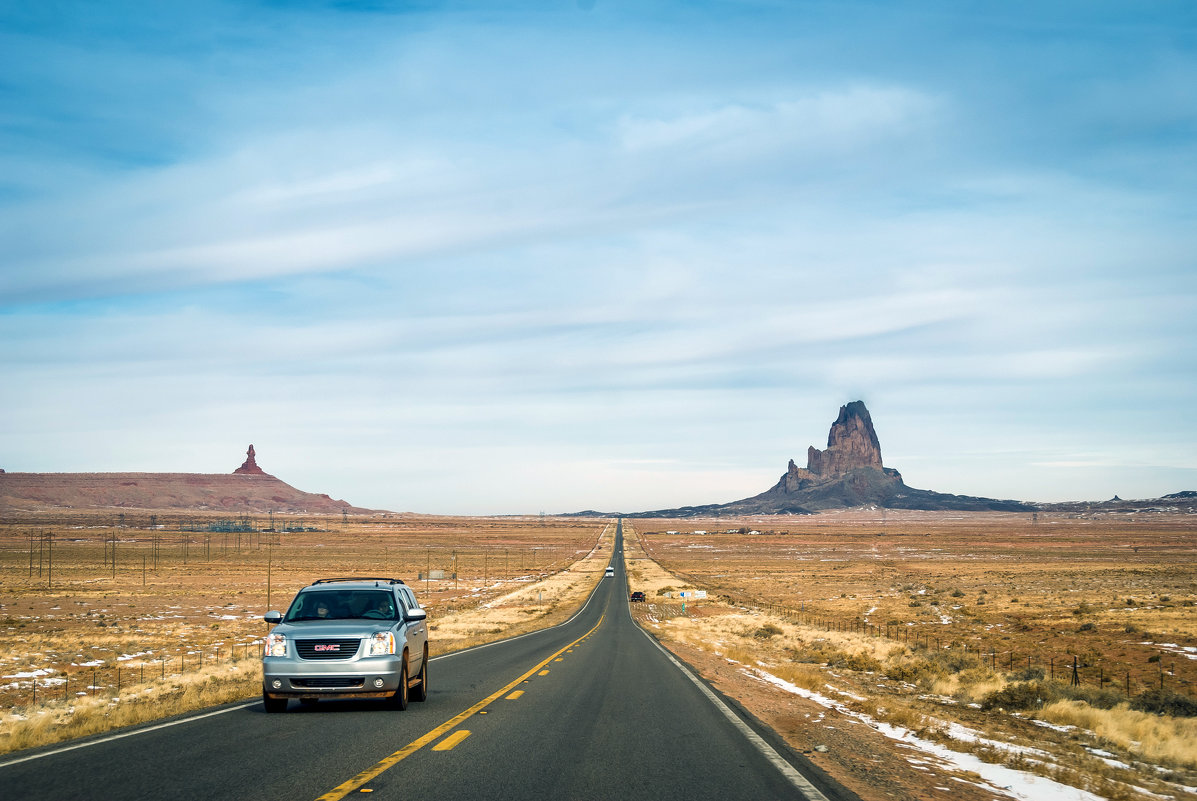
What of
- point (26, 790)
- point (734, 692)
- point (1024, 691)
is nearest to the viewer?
point (26, 790)

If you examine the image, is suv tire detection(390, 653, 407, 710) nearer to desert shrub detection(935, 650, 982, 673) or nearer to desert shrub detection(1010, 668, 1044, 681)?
desert shrub detection(1010, 668, 1044, 681)

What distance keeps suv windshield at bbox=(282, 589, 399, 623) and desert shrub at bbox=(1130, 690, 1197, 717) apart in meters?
17.9

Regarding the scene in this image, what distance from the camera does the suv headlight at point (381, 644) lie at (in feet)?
40.0

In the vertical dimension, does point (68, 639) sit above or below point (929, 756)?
below

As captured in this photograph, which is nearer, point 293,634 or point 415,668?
point 293,634

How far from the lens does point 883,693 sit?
71.3ft

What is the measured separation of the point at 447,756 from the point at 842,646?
28733 millimetres

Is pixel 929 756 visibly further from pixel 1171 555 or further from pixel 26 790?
pixel 1171 555

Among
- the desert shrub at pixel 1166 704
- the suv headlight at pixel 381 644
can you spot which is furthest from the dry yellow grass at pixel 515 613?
the desert shrub at pixel 1166 704

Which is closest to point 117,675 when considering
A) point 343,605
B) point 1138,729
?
point 343,605

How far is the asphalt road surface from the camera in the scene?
303 inches

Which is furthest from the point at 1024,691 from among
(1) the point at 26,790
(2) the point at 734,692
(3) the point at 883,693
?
(1) the point at 26,790

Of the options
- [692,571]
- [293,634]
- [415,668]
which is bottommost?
[692,571]

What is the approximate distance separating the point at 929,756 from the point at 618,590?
72706mm
